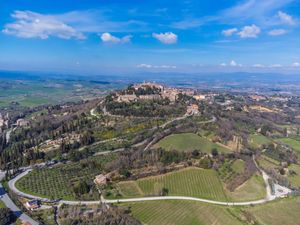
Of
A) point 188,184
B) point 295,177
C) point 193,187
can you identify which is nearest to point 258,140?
point 295,177

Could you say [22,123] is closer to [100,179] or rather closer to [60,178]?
[60,178]

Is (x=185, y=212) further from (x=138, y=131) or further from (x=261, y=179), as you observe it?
(x=138, y=131)

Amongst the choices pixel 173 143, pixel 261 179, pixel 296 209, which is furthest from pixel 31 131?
pixel 296 209

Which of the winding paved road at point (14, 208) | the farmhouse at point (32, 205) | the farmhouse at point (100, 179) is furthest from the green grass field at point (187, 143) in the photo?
the winding paved road at point (14, 208)

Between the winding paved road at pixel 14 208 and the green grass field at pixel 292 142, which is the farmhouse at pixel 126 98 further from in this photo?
the winding paved road at pixel 14 208

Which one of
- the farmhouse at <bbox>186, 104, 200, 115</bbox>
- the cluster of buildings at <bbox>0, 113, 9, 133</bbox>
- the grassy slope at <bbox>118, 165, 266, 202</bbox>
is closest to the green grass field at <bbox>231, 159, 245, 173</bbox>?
the grassy slope at <bbox>118, 165, 266, 202</bbox>

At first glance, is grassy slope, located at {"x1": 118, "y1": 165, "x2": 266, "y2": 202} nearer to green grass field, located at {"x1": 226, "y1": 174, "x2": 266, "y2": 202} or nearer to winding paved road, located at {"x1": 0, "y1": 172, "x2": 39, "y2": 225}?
green grass field, located at {"x1": 226, "y1": 174, "x2": 266, "y2": 202}
